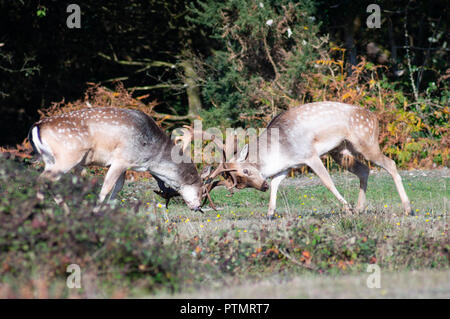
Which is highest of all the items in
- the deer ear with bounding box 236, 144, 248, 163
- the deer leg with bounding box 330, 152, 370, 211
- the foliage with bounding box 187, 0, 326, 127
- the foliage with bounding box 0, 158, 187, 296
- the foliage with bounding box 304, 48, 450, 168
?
the foliage with bounding box 187, 0, 326, 127

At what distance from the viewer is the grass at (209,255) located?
5.71 m

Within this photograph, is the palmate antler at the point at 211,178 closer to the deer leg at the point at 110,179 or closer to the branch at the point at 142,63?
the deer leg at the point at 110,179

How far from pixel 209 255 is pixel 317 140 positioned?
3.78m

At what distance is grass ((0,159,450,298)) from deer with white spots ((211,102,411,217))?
54.4 inches

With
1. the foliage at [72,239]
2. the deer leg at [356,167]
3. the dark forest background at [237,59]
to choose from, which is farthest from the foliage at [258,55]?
the foliage at [72,239]

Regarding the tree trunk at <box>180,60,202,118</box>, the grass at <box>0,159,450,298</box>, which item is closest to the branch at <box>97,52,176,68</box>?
the tree trunk at <box>180,60,202,118</box>

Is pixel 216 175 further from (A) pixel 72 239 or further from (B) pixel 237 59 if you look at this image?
(B) pixel 237 59

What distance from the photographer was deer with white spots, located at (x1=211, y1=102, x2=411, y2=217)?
33.9 ft

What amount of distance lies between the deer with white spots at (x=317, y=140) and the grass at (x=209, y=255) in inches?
54.4

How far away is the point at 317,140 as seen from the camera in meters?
10.4

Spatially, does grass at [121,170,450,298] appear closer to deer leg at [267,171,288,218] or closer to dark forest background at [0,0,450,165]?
deer leg at [267,171,288,218]

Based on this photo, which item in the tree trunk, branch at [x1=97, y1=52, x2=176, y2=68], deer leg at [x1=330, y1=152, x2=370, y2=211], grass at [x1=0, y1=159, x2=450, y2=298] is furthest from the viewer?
branch at [x1=97, y1=52, x2=176, y2=68]
